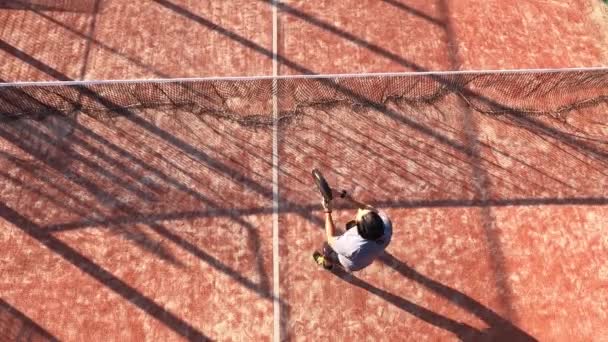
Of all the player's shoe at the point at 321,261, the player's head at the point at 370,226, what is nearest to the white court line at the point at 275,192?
the player's shoe at the point at 321,261

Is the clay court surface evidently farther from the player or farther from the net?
the player

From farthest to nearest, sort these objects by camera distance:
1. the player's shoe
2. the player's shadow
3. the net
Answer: the net, the player's shoe, the player's shadow

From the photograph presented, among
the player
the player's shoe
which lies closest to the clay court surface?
the player's shoe

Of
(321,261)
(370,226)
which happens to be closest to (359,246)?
(370,226)

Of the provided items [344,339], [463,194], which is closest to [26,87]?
[344,339]

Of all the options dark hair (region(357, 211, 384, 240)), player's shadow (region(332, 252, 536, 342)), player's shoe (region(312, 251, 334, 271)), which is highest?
dark hair (region(357, 211, 384, 240))

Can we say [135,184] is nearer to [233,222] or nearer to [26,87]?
[233,222]
